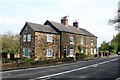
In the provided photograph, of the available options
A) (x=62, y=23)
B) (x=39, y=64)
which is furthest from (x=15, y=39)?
(x=39, y=64)

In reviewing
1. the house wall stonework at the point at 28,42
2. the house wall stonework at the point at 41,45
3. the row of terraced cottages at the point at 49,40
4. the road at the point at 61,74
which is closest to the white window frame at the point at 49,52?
the row of terraced cottages at the point at 49,40

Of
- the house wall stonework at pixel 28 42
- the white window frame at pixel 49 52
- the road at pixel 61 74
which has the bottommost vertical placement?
the road at pixel 61 74

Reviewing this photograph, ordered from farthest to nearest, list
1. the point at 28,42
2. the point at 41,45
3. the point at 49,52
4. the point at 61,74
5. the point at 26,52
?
the point at 49,52 < the point at 26,52 < the point at 28,42 < the point at 41,45 < the point at 61,74

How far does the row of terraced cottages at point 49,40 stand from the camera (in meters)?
45.8

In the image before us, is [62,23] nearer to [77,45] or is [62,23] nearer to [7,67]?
[77,45]

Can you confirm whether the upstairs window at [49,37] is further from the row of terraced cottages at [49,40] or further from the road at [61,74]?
the road at [61,74]

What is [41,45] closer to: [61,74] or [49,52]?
[49,52]

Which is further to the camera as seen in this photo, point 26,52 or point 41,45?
point 26,52

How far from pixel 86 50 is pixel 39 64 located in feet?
99.2

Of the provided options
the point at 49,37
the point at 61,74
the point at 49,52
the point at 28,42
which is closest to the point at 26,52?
the point at 28,42

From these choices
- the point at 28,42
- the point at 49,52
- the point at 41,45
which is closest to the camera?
the point at 41,45

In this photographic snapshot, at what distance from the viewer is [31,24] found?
46844 mm

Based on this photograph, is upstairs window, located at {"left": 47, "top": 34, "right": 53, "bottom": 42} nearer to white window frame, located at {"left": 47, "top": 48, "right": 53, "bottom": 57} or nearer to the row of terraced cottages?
the row of terraced cottages

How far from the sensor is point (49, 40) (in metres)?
48.6
